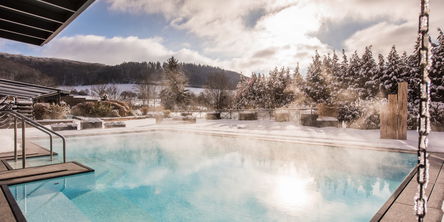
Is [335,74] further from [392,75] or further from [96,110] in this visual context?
[96,110]

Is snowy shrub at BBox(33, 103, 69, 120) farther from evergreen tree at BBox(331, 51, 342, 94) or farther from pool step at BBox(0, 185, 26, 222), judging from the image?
evergreen tree at BBox(331, 51, 342, 94)

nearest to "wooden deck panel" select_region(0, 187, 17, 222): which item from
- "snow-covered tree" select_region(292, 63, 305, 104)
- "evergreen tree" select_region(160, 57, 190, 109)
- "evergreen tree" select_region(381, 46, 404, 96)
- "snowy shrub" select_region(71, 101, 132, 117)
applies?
"snowy shrub" select_region(71, 101, 132, 117)

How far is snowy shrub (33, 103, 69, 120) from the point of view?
1800 cm

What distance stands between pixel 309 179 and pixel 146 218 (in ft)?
13.8

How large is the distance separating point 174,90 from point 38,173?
26.6 meters

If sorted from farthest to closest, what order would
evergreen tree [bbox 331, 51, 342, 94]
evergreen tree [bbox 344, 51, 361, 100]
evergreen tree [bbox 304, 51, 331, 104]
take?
evergreen tree [bbox 304, 51, 331, 104] < evergreen tree [bbox 331, 51, 342, 94] < evergreen tree [bbox 344, 51, 361, 100]

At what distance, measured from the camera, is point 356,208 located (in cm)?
496

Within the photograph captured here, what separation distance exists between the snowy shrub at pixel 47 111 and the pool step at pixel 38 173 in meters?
15.0

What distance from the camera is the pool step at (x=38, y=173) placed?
492cm

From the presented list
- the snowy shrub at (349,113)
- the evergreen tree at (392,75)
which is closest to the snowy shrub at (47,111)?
the snowy shrub at (349,113)

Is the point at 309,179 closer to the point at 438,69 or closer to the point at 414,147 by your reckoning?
the point at 414,147

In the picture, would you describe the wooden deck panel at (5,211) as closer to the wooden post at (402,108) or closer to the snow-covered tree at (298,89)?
the wooden post at (402,108)

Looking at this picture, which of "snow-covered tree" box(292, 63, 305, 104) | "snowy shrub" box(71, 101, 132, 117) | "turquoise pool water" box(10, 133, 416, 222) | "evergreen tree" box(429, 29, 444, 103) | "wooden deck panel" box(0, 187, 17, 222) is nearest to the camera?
"wooden deck panel" box(0, 187, 17, 222)

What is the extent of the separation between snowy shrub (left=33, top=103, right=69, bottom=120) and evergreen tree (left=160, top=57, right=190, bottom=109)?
547 inches
